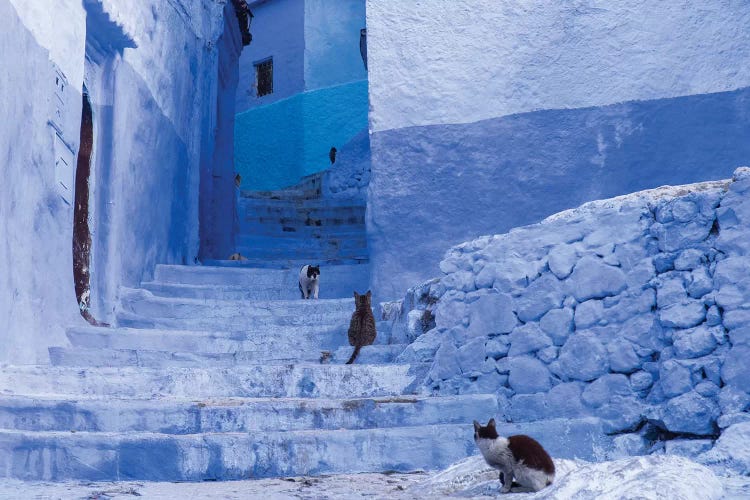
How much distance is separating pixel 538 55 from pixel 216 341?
3707 mm

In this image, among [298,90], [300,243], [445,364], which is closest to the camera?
[445,364]

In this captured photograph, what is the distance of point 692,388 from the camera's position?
4.25 meters

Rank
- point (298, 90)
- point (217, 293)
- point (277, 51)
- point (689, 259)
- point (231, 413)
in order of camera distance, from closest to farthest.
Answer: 1. point (231, 413)
2. point (689, 259)
3. point (217, 293)
4. point (298, 90)
5. point (277, 51)

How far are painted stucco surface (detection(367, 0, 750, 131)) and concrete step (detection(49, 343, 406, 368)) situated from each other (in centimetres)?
251

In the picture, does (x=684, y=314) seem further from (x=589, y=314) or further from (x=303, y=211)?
(x=303, y=211)

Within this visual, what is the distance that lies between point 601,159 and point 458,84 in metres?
1.40

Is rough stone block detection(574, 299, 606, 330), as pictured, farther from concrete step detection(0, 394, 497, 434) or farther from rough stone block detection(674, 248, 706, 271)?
concrete step detection(0, 394, 497, 434)

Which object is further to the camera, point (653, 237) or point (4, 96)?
point (4, 96)

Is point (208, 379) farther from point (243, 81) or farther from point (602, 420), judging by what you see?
point (243, 81)

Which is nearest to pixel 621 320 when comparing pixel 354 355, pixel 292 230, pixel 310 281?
pixel 354 355

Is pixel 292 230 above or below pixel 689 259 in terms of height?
above

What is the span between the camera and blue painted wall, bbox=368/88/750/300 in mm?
7047

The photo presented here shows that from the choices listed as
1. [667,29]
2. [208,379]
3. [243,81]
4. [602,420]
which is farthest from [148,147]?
[243,81]

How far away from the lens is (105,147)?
7113mm
